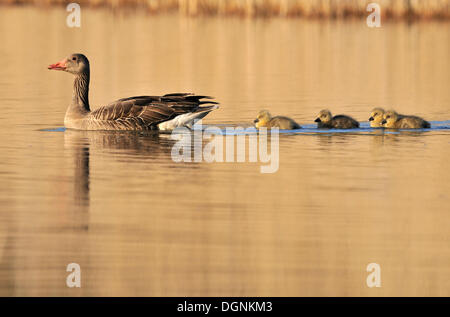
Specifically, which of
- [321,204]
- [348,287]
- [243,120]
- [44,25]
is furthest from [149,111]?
[44,25]

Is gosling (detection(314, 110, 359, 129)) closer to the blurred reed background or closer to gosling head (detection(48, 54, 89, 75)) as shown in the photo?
gosling head (detection(48, 54, 89, 75))

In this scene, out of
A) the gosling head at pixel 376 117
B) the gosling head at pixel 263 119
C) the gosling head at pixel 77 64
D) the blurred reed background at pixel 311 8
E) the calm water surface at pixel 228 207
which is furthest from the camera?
the blurred reed background at pixel 311 8

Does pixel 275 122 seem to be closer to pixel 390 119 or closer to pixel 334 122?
pixel 334 122

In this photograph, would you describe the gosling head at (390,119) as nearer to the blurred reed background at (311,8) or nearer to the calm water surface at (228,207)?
the calm water surface at (228,207)

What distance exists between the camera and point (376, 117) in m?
17.8

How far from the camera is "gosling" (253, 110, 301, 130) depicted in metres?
17.2

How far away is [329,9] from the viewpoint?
4394 cm

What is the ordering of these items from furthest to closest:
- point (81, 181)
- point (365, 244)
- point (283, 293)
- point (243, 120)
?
1. point (243, 120)
2. point (81, 181)
3. point (365, 244)
4. point (283, 293)

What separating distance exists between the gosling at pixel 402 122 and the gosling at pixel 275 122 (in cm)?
147

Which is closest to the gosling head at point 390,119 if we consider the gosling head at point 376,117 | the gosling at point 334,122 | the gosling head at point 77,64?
the gosling head at point 376,117

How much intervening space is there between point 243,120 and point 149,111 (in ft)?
7.18

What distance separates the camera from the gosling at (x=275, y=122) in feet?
56.4

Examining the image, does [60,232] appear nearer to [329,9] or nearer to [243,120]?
[243,120]

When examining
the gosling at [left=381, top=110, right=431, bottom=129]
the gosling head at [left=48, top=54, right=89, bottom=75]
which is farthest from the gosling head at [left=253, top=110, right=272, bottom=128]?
the gosling head at [left=48, top=54, right=89, bottom=75]
